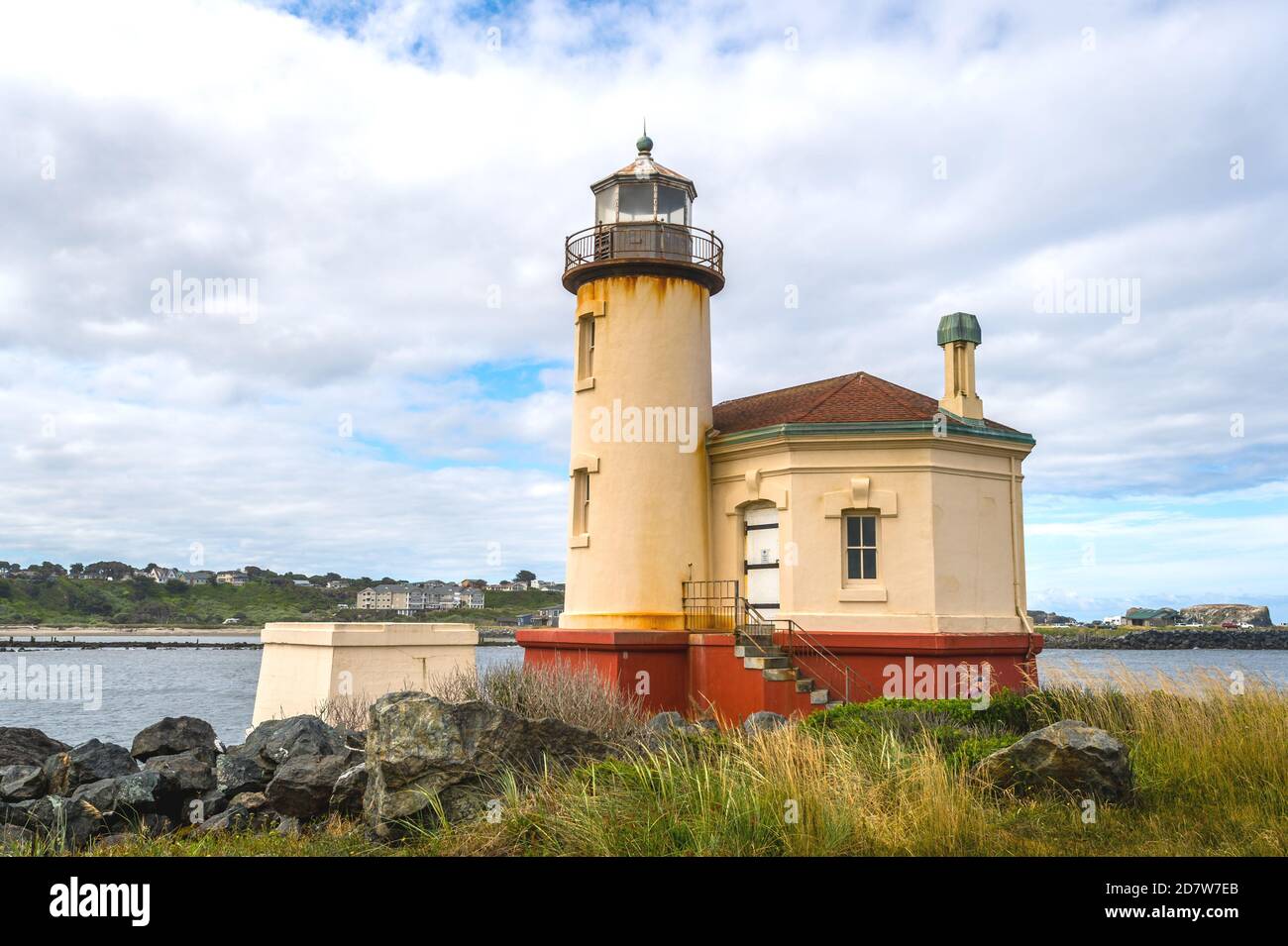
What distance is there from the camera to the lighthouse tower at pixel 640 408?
19.6 m

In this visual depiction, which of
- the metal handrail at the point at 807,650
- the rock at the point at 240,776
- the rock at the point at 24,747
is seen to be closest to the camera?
the rock at the point at 240,776

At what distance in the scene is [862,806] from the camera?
8219 millimetres

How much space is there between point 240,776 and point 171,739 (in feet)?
12.9

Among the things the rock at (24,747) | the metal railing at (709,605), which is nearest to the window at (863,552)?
the metal railing at (709,605)

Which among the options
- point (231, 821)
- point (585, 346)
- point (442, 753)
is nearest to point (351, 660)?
point (585, 346)

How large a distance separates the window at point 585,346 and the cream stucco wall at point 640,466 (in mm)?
408

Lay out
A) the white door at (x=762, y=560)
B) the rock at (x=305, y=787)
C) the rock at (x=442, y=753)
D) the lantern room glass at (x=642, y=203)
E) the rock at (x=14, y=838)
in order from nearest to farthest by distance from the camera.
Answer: the rock at (x=14, y=838) → the rock at (x=442, y=753) → the rock at (x=305, y=787) → the white door at (x=762, y=560) → the lantern room glass at (x=642, y=203)

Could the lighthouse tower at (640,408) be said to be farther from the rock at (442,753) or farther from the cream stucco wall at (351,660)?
the rock at (442,753)

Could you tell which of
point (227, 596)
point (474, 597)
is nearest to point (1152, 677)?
point (474, 597)

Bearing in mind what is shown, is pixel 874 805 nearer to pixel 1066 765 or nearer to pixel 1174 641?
pixel 1066 765

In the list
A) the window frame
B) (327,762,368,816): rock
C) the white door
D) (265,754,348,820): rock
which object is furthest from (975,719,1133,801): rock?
the white door

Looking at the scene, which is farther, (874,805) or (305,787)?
(305,787)
